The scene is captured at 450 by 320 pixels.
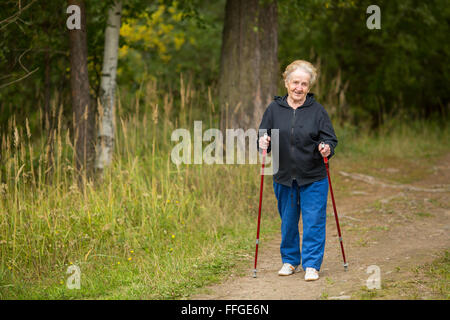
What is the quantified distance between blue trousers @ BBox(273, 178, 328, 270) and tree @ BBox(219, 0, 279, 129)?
4265mm

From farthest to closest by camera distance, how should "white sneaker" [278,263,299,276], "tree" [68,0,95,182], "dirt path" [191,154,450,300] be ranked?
"tree" [68,0,95,182], "white sneaker" [278,263,299,276], "dirt path" [191,154,450,300]

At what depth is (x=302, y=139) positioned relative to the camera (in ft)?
16.5

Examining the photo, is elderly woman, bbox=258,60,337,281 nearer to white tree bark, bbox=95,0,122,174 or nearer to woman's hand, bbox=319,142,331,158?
woman's hand, bbox=319,142,331,158

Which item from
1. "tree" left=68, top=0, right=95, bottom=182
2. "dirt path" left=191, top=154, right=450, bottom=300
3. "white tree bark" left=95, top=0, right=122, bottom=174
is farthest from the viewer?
"white tree bark" left=95, top=0, right=122, bottom=174

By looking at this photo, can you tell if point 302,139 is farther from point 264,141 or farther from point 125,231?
point 125,231

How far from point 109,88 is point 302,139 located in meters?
4.32

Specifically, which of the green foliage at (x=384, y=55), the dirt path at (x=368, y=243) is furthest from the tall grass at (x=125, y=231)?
the green foliage at (x=384, y=55)

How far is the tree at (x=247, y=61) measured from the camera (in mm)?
9531

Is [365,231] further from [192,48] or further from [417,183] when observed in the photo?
[192,48]

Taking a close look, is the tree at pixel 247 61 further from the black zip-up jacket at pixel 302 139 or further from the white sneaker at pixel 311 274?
the white sneaker at pixel 311 274

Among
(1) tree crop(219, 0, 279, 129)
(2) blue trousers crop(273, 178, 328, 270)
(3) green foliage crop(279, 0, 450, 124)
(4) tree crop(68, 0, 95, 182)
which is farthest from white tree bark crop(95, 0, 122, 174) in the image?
(3) green foliage crop(279, 0, 450, 124)

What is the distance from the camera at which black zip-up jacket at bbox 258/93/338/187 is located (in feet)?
16.5

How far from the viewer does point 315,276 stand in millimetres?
5000
